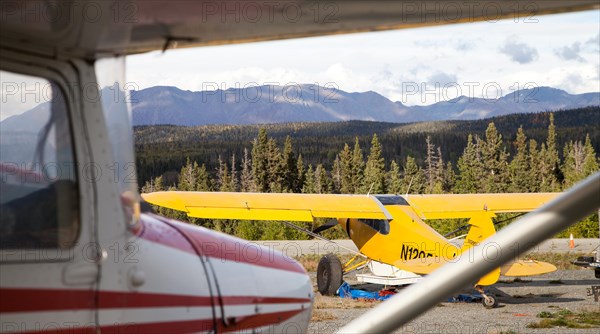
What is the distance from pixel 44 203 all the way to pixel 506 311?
1541 cm

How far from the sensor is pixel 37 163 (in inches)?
119

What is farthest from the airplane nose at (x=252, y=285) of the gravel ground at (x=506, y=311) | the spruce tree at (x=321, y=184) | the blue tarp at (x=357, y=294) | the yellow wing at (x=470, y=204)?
the spruce tree at (x=321, y=184)

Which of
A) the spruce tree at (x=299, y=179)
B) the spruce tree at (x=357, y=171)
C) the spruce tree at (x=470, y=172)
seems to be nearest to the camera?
the spruce tree at (x=299, y=179)

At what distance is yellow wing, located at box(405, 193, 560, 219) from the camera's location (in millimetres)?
21297

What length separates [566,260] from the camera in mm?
29500

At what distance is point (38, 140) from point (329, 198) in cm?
1778

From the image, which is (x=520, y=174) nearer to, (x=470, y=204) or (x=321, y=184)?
(x=321, y=184)

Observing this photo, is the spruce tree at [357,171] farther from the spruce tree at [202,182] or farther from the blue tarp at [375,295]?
the blue tarp at [375,295]

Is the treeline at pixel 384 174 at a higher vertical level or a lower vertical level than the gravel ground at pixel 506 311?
higher

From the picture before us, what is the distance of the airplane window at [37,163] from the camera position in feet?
9.70

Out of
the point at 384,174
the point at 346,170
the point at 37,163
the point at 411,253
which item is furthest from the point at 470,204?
the point at 346,170

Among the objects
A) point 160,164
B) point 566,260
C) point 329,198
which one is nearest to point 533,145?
point 160,164

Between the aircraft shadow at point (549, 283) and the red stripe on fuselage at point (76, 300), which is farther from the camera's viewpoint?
the aircraft shadow at point (549, 283)

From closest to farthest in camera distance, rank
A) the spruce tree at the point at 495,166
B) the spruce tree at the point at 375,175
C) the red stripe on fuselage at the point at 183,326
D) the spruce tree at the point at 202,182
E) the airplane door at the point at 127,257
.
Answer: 1. the red stripe on fuselage at the point at 183,326
2. the airplane door at the point at 127,257
3. the spruce tree at the point at 202,182
4. the spruce tree at the point at 375,175
5. the spruce tree at the point at 495,166
